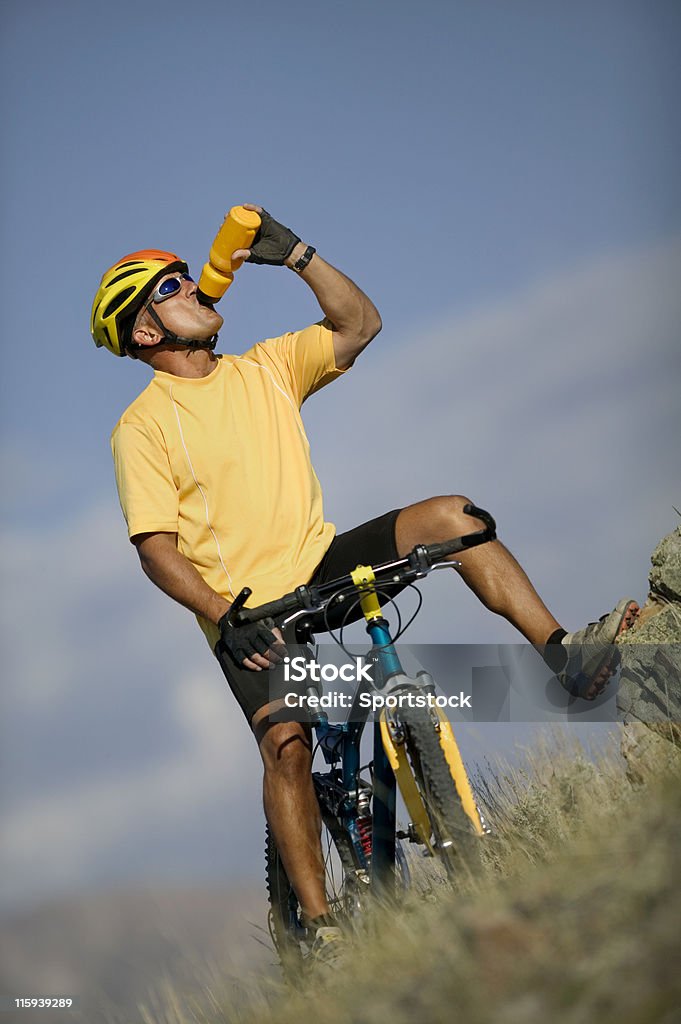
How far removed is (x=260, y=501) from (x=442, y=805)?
5.23 ft

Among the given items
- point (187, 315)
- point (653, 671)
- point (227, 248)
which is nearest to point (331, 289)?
point (227, 248)

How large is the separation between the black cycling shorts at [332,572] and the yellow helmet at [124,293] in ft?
4.91

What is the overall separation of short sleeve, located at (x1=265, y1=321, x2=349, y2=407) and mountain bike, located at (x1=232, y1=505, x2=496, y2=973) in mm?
1235

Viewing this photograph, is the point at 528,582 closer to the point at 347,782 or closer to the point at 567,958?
the point at 347,782

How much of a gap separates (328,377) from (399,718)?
6.26 feet

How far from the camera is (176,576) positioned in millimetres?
4805

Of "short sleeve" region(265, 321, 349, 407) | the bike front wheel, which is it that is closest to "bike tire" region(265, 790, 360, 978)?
the bike front wheel

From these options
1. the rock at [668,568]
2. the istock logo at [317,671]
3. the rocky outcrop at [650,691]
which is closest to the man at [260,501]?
the istock logo at [317,671]

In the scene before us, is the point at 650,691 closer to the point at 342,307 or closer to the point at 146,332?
the point at 342,307

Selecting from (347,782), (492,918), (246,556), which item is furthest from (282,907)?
(492,918)

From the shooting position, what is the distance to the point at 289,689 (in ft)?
15.1

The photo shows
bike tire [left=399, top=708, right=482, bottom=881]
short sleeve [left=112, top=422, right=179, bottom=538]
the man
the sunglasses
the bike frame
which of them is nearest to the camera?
bike tire [left=399, top=708, right=482, bottom=881]

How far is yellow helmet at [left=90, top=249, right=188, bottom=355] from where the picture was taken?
548cm

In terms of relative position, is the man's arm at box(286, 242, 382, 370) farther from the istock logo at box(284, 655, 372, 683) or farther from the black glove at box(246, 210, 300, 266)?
the istock logo at box(284, 655, 372, 683)
